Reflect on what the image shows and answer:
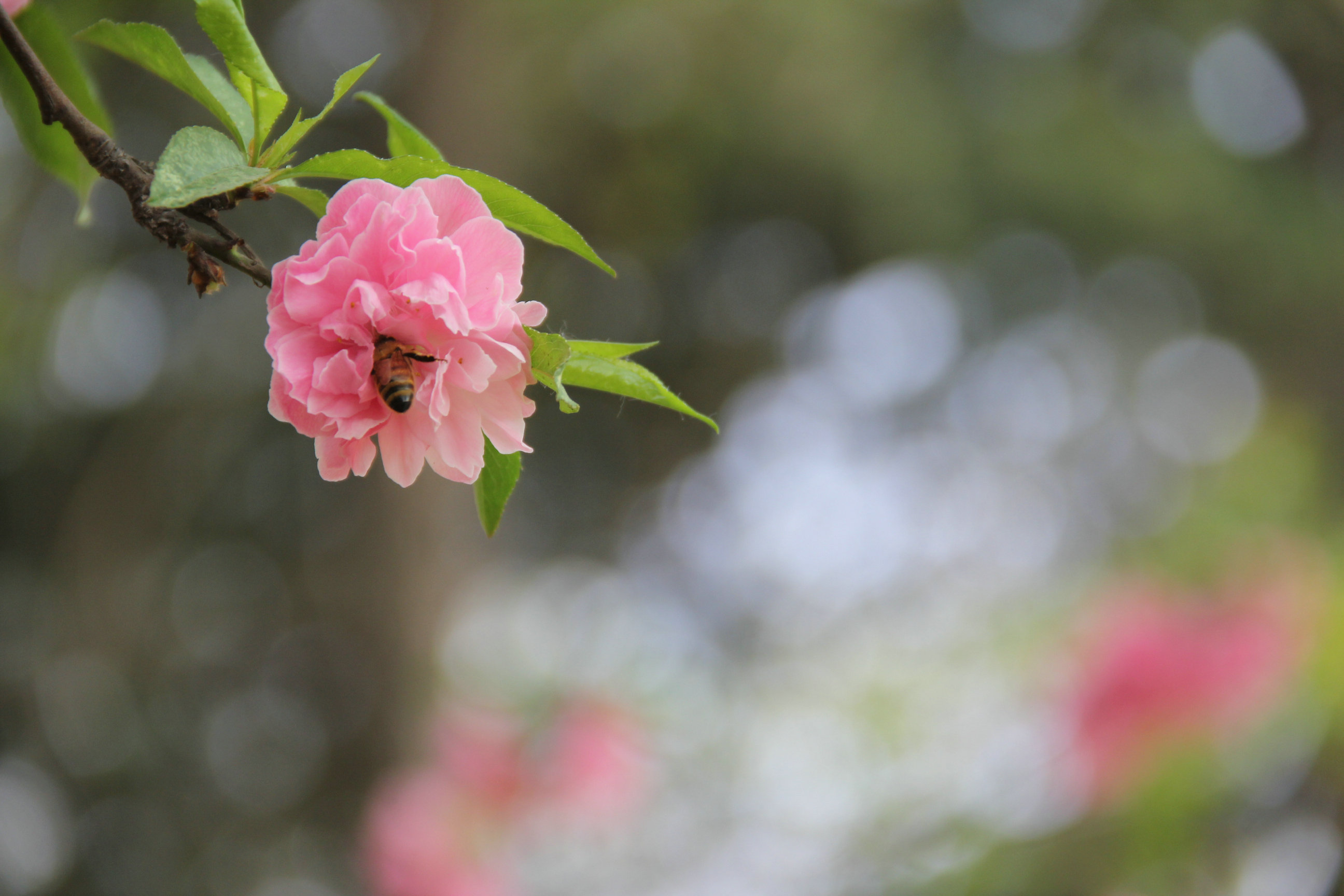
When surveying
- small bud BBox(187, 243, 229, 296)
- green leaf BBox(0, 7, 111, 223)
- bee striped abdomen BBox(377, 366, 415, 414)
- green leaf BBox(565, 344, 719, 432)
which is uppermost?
green leaf BBox(0, 7, 111, 223)

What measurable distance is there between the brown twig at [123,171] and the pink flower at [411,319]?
0.06 ft

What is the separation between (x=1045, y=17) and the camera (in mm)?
2775

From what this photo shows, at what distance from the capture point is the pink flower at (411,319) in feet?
0.91

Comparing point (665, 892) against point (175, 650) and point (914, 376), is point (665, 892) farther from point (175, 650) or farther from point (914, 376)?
point (914, 376)

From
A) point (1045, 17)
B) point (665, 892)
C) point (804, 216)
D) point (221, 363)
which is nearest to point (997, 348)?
point (804, 216)

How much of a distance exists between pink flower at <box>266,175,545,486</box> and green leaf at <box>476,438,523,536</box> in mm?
18

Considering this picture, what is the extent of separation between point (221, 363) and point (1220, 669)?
6.28 feet

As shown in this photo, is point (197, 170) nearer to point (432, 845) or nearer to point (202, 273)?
point (202, 273)

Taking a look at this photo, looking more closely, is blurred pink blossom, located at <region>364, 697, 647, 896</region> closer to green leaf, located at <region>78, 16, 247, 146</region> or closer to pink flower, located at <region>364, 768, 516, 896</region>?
pink flower, located at <region>364, 768, 516, 896</region>

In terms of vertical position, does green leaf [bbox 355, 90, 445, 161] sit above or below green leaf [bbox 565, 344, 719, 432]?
above

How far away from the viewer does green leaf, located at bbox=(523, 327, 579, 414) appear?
0.87ft

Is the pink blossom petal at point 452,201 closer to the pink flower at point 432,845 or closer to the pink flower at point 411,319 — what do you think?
the pink flower at point 411,319

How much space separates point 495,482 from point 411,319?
0.20ft

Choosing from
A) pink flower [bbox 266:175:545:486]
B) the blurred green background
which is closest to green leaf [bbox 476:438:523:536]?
pink flower [bbox 266:175:545:486]
